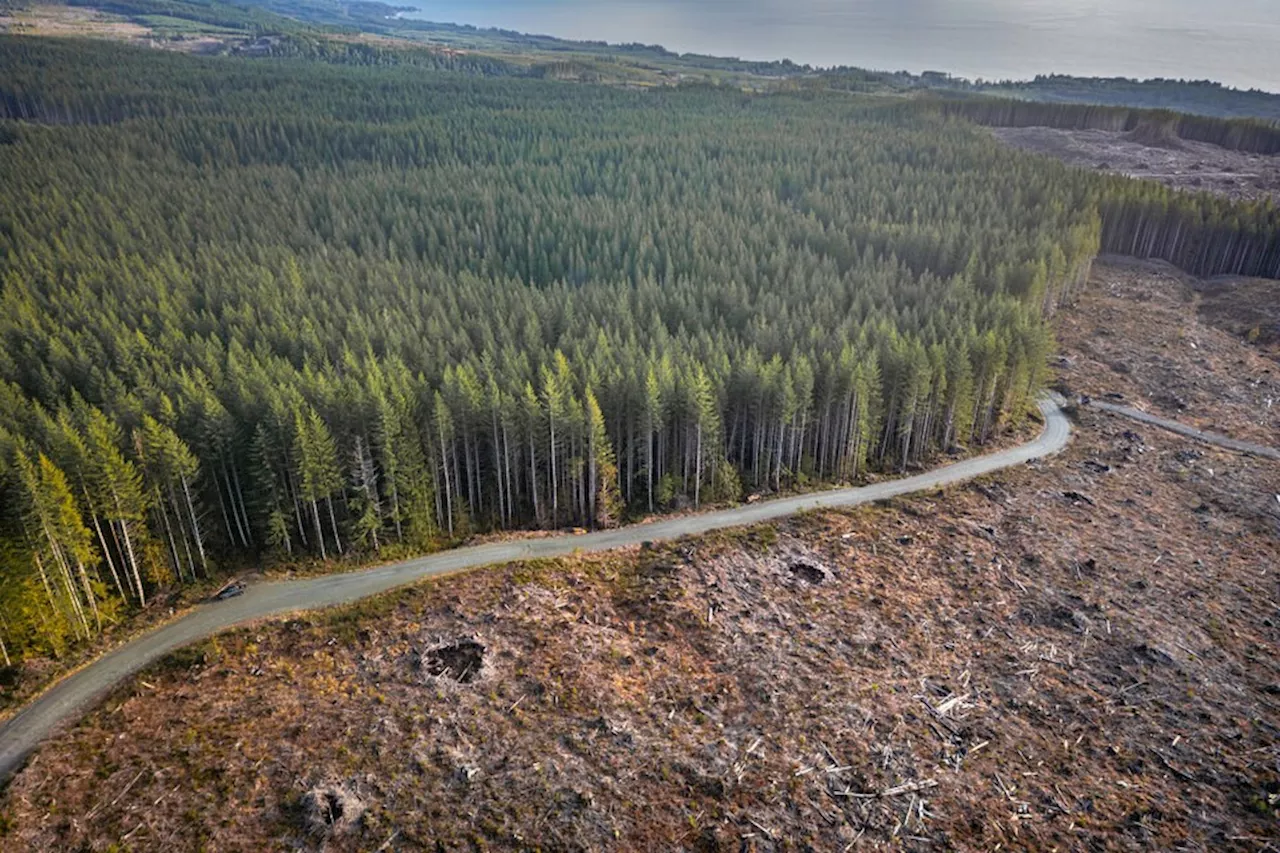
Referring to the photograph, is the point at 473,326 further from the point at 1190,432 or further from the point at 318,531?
the point at 1190,432

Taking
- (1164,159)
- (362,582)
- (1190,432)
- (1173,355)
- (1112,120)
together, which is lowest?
(362,582)

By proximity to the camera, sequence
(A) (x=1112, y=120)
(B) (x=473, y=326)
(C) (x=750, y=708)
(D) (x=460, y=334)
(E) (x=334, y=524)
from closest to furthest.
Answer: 1. (C) (x=750, y=708)
2. (E) (x=334, y=524)
3. (D) (x=460, y=334)
4. (B) (x=473, y=326)
5. (A) (x=1112, y=120)

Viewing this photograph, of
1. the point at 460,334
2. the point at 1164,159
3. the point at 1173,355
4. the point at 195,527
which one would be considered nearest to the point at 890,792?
the point at 195,527

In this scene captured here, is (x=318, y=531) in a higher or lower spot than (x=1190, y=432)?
higher

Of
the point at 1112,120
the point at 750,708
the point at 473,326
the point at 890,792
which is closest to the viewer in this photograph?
the point at 890,792

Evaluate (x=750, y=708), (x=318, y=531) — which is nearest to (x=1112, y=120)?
(x=750, y=708)

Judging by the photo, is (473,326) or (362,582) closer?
(362,582)
